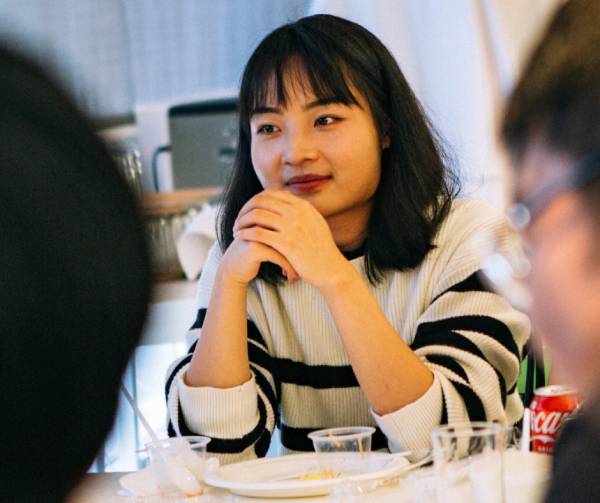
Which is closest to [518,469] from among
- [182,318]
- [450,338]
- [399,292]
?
[450,338]

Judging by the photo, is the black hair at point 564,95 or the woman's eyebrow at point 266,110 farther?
the woman's eyebrow at point 266,110

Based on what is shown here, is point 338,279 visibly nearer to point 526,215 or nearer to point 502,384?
point 502,384

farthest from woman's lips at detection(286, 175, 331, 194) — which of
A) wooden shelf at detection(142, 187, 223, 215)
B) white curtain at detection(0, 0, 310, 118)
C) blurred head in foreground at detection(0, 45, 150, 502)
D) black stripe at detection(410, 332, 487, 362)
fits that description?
white curtain at detection(0, 0, 310, 118)

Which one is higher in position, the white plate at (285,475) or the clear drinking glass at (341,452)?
the clear drinking glass at (341,452)

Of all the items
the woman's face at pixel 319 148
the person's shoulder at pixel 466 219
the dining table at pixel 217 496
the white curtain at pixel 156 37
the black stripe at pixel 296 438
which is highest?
the white curtain at pixel 156 37

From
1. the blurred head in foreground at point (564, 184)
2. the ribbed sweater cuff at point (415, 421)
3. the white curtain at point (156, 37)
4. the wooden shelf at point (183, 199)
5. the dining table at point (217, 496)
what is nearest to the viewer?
the blurred head in foreground at point (564, 184)

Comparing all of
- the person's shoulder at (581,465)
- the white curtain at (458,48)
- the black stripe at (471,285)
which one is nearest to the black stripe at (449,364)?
the black stripe at (471,285)

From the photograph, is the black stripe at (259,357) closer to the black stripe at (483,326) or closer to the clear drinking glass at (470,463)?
the black stripe at (483,326)

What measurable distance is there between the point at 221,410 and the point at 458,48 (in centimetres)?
128

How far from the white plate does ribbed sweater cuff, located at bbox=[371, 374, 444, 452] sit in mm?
112

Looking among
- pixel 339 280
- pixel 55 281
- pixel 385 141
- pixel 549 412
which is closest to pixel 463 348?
pixel 339 280

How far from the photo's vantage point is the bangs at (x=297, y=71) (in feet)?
6.34

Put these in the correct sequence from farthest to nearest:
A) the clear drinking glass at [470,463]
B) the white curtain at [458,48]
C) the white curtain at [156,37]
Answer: the white curtain at [156,37]
the white curtain at [458,48]
the clear drinking glass at [470,463]

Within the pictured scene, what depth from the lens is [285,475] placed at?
1605 mm
